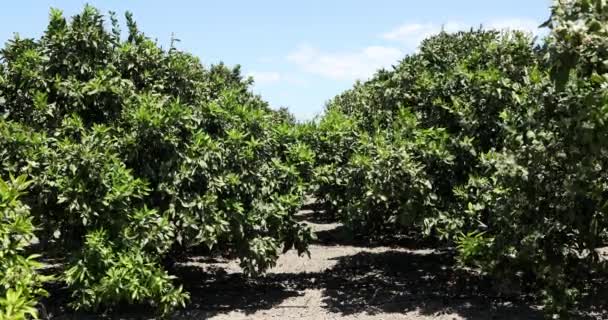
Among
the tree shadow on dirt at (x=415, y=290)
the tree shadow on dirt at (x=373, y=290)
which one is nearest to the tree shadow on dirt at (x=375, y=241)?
the tree shadow on dirt at (x=415, y=290)

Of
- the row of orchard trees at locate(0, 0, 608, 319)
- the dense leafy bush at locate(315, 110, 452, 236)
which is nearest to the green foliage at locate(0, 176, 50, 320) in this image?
the row of orchard trees at locate(0, 0, 608, 319)

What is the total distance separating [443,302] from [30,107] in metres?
5.66

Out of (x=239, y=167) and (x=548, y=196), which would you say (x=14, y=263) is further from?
(x=548, y=196)

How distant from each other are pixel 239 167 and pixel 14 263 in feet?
13.3

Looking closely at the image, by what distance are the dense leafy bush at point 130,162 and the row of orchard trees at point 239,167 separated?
20mm

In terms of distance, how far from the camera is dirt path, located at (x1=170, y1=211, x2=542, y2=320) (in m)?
7.78

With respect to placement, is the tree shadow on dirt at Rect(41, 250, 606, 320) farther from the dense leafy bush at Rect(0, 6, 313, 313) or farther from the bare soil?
the dense leafy bush at Rect(0, 6, 313, 313)

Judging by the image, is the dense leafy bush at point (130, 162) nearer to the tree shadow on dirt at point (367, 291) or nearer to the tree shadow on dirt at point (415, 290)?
the tree shadow on dirt at point (367, 291)

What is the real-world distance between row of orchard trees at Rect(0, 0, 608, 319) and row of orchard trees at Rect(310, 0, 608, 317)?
0.08 feet

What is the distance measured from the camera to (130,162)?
7273mm

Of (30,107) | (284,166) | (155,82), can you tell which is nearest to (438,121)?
(284,166)

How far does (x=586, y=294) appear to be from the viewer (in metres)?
7.88

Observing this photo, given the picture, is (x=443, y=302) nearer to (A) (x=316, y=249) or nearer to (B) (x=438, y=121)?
(B) (x=438, y=121)

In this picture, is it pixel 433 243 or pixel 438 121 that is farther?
pixel 433 243
